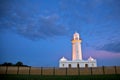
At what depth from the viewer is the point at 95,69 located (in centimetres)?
2627

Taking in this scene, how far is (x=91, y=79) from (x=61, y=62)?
61.7 ft

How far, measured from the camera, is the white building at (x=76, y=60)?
39344 millimetres

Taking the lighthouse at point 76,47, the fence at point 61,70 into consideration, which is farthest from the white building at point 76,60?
the fence at point 61,70

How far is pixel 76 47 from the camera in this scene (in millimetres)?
44344

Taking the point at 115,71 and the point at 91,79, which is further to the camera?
the point at 115,71

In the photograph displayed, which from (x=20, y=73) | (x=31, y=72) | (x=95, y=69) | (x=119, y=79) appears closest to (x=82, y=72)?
(x=95, y=69)

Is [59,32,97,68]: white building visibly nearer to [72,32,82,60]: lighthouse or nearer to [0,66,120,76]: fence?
[72,32,82,60]: lighthouse

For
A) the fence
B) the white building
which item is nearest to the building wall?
the white building

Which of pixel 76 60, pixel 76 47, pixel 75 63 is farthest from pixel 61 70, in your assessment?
pixel 76 47

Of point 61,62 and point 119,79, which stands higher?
point 61,62

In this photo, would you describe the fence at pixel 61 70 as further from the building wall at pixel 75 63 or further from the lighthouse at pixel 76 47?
the lighthouse at pixel 76 47

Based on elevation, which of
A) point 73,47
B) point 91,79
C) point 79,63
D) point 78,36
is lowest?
point 91,79

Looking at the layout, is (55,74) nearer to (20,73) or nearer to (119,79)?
(20,73)

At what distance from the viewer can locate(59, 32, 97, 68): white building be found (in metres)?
39.3
